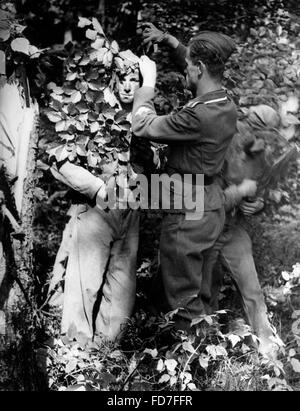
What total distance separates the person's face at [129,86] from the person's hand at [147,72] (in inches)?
2.5

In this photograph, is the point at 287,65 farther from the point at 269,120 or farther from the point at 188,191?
the point at 188,191

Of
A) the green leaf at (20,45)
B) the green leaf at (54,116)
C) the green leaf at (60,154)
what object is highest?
the green leaf at (20,45)

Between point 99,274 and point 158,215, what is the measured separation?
0.66m

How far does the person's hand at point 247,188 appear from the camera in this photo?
434 centimetres

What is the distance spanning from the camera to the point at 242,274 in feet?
14.4

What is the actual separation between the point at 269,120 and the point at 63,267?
1609mm

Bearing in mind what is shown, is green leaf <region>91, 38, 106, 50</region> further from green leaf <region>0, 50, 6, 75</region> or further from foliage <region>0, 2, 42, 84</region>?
green leaf <region>0, 50, 6, 75</region>

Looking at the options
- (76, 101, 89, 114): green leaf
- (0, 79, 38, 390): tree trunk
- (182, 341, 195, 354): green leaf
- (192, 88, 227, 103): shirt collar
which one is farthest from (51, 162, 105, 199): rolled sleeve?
(182, 341, 195, 354): green leaf

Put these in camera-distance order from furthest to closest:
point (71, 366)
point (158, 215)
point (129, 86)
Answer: point (158, 215) < point (129, 86) < point (71, 366)

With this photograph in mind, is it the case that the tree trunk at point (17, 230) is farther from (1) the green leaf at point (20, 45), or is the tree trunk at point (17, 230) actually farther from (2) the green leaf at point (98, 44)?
(2) the green leaf at point (98, 44)

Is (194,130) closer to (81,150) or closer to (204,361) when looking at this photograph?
(81,150)

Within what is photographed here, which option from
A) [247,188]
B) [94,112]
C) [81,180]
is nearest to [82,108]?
[94,112]

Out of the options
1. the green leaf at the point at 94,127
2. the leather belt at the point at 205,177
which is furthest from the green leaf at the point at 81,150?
the leather belt at the point at 205,177

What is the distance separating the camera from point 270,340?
4395mm
